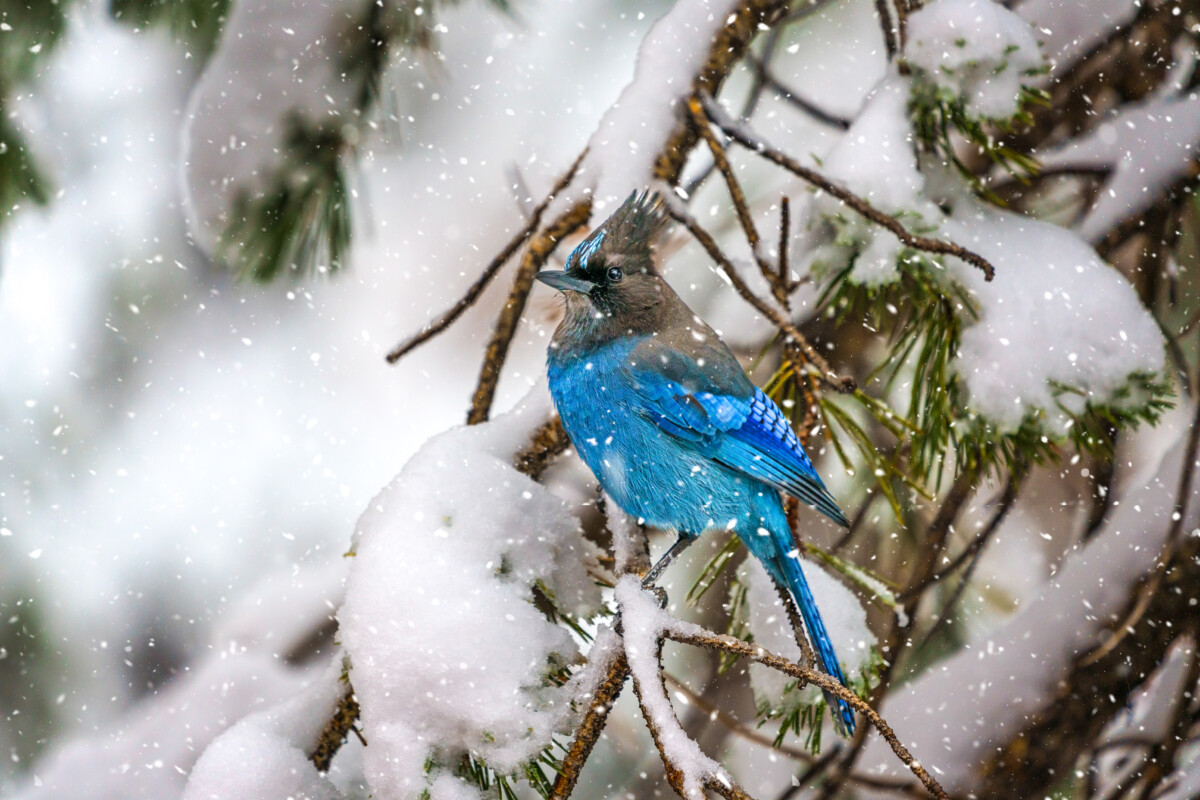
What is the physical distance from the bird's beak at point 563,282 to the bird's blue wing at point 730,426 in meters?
0.17

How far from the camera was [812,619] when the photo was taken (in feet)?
4.62

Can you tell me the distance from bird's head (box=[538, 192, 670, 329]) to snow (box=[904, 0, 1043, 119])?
0.53 meters

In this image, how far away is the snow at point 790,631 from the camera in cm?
140

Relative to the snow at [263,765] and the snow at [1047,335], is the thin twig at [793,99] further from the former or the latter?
the snow at [263,765]

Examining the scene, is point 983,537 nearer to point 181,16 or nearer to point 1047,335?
point 1047,335

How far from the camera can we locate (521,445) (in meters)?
1.50

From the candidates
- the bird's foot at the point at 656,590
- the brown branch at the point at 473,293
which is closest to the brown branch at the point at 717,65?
the brown branch at the point at 473,293

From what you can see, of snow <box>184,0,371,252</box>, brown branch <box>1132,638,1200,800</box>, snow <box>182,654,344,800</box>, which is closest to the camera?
snow <box>182,654,344,800</box>

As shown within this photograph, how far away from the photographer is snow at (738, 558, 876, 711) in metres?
1.40

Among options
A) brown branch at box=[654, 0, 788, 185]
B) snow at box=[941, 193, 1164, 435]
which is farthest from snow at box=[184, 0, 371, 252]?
snow at box=[941, 193, 1164, 435]

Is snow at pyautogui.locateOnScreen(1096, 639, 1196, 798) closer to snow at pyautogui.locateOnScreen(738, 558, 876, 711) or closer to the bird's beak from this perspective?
snow at pyautogui.locateOnScreen(738, 558, 876, 711)

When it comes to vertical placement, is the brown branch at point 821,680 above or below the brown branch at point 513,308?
below

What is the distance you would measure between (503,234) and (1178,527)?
2739mm

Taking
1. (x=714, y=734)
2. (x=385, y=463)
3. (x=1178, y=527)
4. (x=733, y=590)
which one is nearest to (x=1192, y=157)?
(x=1178, y=527)
